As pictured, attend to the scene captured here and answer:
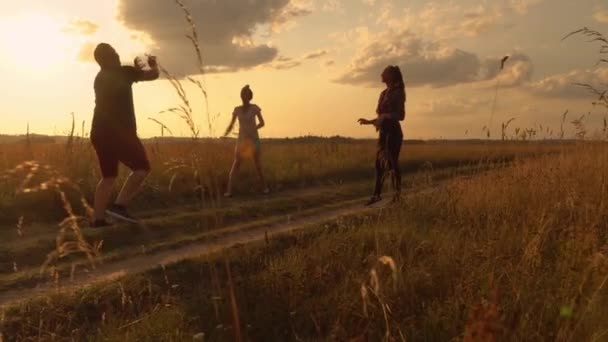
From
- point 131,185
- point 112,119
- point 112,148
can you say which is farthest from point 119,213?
point 112,119

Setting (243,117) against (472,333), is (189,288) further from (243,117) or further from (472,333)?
(243,117)

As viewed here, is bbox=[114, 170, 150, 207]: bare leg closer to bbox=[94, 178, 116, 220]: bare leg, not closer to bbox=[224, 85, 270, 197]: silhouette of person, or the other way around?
bbox=[94, 178, 116, 220]: bare leg

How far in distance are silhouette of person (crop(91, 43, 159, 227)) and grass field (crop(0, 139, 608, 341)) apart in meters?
0.74

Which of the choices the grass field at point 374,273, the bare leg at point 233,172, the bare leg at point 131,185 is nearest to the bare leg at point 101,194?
the bare leg at point 131,185

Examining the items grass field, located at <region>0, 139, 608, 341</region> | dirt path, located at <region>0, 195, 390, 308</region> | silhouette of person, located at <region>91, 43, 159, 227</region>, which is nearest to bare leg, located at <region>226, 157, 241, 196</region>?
grass field, located at <region>0, 139, 608, 341</region>

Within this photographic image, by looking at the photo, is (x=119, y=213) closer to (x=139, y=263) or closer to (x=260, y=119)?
(x=139, y=263)

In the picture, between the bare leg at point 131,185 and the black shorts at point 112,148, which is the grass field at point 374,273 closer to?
the bare leg at point 131,185

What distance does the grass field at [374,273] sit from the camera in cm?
383

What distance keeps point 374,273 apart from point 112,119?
744 centimetres

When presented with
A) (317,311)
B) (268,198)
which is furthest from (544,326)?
(268,198)

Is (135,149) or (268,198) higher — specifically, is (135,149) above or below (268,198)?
above

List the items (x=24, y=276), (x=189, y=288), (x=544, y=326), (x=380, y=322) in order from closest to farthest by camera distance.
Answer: (x=544, y=326) → (x=380, y=322) → (x=189, y=288) → (x=24, y=276)

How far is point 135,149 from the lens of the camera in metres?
8.95

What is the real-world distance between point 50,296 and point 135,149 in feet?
13.7
